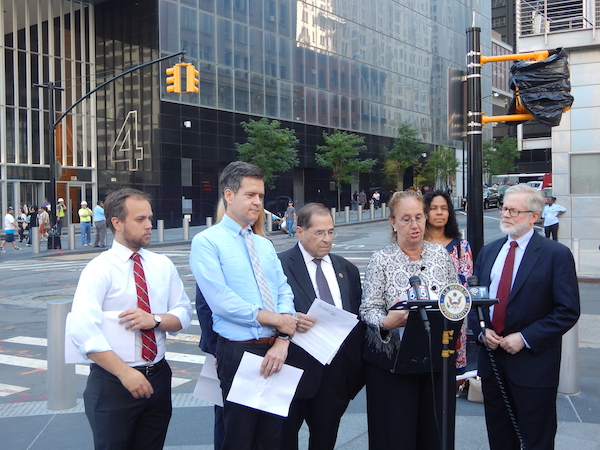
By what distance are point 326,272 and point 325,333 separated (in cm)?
49

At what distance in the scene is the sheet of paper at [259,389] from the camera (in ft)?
10.9

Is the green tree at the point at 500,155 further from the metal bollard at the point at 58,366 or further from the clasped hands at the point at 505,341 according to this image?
the clasped hands at the point at 505,341

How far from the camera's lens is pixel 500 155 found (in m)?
64.1

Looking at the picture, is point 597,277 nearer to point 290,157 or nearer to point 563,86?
point 563,86

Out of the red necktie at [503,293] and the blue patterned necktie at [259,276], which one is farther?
the red necktie at [503,293]

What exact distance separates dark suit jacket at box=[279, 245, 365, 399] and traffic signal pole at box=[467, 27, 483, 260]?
9.81 feet

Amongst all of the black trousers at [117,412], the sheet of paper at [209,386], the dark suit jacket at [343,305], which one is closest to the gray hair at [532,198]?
the dark suit jacket at [343,305]

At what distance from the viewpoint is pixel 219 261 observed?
3.38 metres

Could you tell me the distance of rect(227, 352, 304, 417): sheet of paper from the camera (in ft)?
10.9

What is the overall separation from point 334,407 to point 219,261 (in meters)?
1.26

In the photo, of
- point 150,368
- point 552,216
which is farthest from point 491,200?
point 150,368

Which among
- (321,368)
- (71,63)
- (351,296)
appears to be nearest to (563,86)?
(351,296)

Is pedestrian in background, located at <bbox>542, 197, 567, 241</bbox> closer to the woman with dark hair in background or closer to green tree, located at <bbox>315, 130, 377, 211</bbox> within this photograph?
the woman with dark hair in background

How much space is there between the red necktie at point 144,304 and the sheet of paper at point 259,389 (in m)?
0.48
